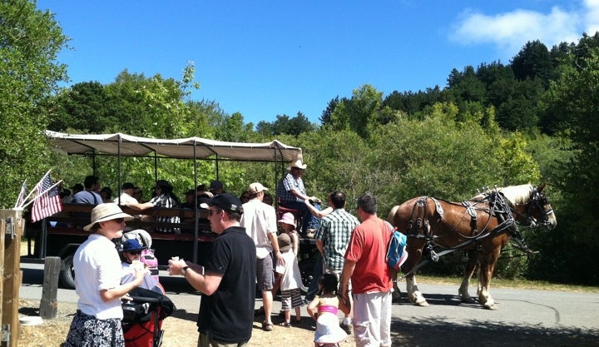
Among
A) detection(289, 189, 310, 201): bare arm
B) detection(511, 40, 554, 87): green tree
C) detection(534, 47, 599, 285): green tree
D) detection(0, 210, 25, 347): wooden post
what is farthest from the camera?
detection(511, 40, 554, 87): green tree

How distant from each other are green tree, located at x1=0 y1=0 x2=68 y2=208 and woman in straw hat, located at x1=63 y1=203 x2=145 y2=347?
508cm

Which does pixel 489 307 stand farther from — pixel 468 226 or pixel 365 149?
pixel 365 149

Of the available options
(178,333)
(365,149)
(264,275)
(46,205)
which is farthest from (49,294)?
(365,149)

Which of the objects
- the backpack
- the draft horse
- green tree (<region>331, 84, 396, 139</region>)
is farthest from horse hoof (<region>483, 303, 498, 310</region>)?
green tree (<region>331, 84, 396, 139</region>)

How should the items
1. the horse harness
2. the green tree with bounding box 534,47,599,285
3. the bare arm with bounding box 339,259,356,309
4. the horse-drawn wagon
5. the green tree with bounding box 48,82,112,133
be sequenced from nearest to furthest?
the bare arm with bounding box 339,259,356,309, the green tree with bounding box 534,47,599,285, the horse-drawn wagon, the horse harness, the green tree with bounding box 48,82,112,133

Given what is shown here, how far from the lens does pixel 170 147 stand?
11742 mm

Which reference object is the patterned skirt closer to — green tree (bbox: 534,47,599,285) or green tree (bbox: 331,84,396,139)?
green tree (bbox: 534,47,599,285)

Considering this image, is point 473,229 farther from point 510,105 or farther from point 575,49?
point 510,105

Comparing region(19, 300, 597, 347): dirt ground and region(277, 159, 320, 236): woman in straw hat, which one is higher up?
region(277, 159, 320, 236): woman in straw hat

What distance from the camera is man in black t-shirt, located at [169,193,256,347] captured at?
4348mm

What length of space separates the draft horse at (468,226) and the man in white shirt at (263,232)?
3384mm

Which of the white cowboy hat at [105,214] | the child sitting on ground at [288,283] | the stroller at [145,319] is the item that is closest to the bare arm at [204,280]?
the white cowboy hat at [105,214]

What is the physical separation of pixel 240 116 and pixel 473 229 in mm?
39113

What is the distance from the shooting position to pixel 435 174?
22.2m
